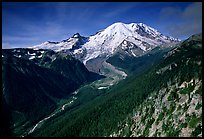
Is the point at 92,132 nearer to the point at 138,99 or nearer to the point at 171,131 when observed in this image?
the point at 138,99

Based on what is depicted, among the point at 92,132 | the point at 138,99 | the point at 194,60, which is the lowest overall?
the point at 92,132

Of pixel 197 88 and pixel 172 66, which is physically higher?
pixel 172 66

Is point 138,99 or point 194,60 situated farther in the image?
point 138,99

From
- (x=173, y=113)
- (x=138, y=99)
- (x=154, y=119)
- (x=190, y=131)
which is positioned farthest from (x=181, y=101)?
(x=138, y=99)

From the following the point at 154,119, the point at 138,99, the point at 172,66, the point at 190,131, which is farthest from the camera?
the point at 172,66

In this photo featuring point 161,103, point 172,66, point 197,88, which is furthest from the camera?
point 172,66

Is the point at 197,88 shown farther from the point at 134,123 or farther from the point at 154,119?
the point at 134,123

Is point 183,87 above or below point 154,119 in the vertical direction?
above

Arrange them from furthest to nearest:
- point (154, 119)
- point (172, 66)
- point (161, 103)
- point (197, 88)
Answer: point (172, 66)
point (161, 103)
point (154, 119)
point (197, 88)

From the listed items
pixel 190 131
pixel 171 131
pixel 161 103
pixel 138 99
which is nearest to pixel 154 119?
pixel 161 103
